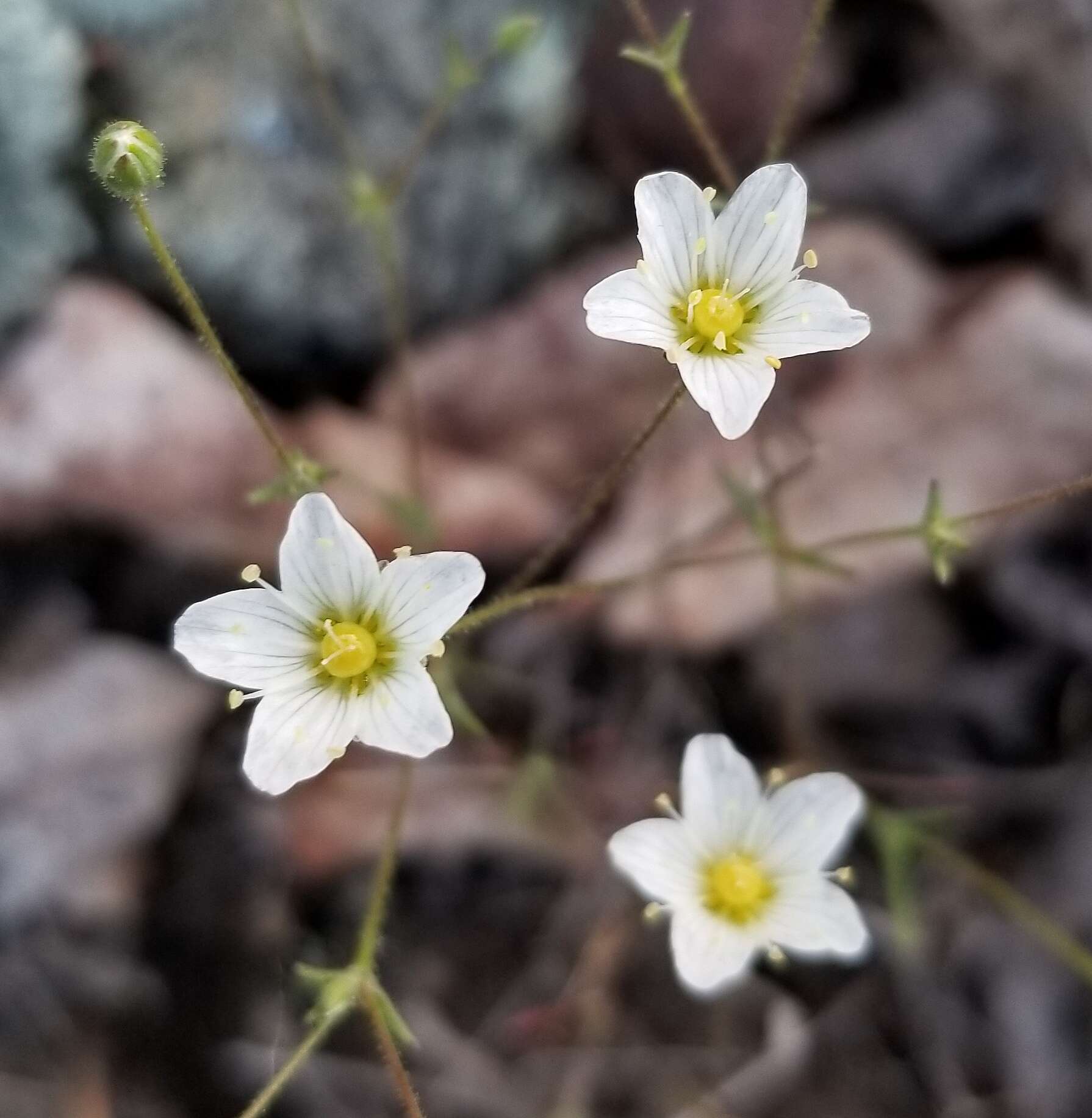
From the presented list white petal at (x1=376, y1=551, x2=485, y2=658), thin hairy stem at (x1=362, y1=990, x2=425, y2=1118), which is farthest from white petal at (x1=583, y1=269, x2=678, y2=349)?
thin hairy stem at (x1=362, y1=990, x2=425, y2=1118)

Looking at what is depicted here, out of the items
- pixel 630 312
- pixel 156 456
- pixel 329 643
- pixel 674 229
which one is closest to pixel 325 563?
pixel 329 643

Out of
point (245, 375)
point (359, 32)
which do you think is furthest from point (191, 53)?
point (245, 375)

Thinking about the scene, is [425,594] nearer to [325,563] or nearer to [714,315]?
[325,563]

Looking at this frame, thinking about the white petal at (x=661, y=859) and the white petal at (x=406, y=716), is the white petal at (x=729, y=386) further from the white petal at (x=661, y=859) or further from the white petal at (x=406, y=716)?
the white petal at (x=661, y=859)

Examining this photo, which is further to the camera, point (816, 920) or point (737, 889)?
point (737, 889)

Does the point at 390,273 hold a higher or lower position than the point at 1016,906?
higher

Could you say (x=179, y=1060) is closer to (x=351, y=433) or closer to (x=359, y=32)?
(x=351, y=433)
